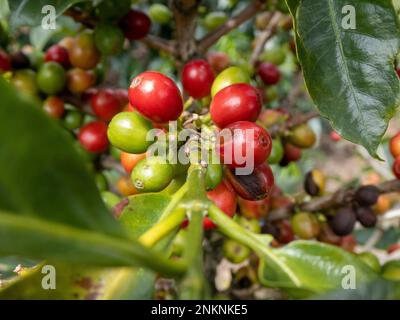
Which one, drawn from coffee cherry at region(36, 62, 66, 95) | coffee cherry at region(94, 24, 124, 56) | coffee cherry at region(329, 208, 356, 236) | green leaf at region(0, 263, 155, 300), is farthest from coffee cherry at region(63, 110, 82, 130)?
green leaf at region(0, 263, 155, 300)

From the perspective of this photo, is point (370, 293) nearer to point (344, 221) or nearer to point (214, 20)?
point (344, 221)

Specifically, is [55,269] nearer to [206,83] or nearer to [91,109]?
[206,83]

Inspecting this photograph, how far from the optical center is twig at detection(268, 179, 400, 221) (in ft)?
5.90

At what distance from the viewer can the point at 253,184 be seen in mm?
1194

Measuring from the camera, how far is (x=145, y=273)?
0.97 meters

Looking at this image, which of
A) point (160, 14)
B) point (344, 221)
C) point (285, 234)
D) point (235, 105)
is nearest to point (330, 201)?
point (344, 221)

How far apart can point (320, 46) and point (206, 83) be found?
0.35 meters

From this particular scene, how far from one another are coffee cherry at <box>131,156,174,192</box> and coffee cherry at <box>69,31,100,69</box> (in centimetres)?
85

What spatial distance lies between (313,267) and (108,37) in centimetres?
108

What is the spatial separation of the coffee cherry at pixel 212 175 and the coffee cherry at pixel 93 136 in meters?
0.83
